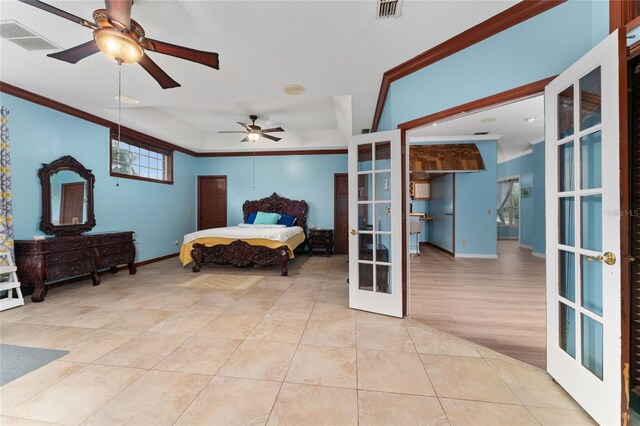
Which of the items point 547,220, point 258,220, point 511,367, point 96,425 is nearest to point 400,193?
point 547,220

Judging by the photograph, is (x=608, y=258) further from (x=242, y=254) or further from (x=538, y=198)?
(x=538, y=198)

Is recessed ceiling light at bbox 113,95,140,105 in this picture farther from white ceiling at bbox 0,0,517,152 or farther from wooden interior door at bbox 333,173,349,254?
wooden interior door at bbox 333,173,349,254

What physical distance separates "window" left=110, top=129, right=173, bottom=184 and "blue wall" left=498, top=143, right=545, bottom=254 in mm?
9046

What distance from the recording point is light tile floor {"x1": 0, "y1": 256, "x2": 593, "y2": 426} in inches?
57.2

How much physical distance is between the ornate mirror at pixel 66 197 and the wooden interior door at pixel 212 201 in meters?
2.92

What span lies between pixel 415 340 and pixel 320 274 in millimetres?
2524

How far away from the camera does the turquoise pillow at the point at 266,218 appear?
21.3 ft

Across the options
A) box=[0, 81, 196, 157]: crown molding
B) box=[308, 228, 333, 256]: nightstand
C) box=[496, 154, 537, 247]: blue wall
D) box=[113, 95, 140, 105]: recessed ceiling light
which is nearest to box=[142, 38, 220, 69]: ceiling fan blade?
box=[113, 95, 140, 105]: recessed ceiling light

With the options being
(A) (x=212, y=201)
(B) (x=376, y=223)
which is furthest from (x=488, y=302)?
(A) (x=212, y=201)

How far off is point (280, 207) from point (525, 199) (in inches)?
291

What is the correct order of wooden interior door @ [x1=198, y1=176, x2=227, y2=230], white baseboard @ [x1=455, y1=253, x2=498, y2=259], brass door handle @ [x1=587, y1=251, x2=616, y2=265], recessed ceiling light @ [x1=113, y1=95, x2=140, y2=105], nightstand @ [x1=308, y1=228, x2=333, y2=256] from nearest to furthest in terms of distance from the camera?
brass door handle @ [x1=587, y1=251, x2=616, y2=265], recessed ceiling light @ [x1=113, y1=95, x2=140, y2=105], white baseboard @ [x1=455, y1=253, x2=498, y2=259], nightstand @ [x1=308, y1=228, x2=333, y2=256], wooden interior door @ [x1=198, y1=176, x2=227, y2=230]

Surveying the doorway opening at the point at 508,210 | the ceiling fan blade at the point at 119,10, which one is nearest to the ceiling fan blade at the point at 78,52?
the ceiling fan blade at the point at 119,10

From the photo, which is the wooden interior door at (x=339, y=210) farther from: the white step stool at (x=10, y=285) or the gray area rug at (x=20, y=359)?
the white step stool at (x=10, y=285)

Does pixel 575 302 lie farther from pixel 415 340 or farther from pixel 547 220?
pixel 415 340
